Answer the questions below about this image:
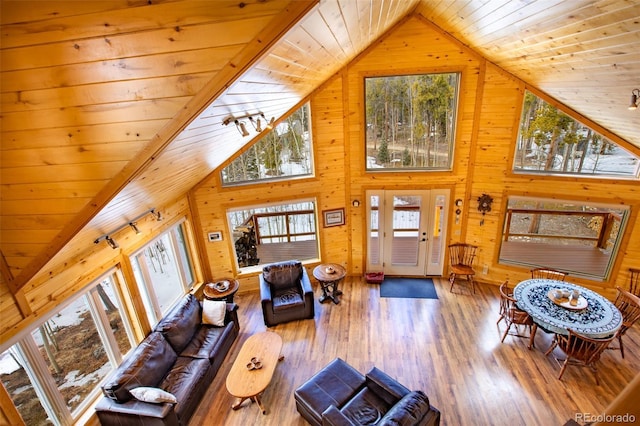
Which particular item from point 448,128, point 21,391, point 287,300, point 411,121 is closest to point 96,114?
point 21,391

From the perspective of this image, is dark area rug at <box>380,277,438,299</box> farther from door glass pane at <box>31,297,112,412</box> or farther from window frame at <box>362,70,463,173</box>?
door glass pane at <box>31,297,112,412</box>

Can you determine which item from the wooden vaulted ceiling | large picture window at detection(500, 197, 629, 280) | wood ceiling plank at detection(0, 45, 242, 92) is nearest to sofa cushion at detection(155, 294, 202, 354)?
the wooden vaulted ceiling

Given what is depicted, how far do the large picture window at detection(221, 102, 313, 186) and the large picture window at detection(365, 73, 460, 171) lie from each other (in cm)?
116

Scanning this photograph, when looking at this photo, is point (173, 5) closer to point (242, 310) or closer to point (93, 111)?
point (93, 111)

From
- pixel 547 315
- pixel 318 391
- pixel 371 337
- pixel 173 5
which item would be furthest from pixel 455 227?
pixel 173 5

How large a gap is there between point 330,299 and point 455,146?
11.9 ft

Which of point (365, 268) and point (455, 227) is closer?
point (455, 227)

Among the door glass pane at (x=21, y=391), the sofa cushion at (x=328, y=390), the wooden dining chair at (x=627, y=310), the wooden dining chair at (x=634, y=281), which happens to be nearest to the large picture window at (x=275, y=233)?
the sofa cushion at (x=328, y=390)

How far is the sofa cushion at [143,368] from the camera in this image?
3544 millimetres

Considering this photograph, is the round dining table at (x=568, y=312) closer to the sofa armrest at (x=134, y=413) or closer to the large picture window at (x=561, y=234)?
the large picture window at (x=561, y=234)

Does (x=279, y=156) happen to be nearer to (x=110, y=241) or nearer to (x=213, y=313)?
(x=213, y=313)

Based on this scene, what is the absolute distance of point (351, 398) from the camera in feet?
11.7

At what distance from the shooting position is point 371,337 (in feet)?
16.9

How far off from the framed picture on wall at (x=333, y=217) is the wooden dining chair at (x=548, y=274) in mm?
3526
